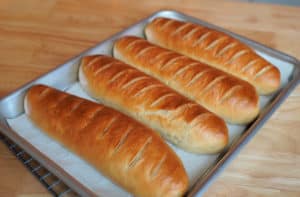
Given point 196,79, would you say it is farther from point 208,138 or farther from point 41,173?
point 41,173

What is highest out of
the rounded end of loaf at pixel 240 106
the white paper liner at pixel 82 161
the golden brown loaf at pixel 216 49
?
the golden brown loaf at pixel 216 49

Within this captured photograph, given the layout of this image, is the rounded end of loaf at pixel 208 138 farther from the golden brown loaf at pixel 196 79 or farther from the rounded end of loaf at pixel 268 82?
the rounded end of loaf at pixel 268 82

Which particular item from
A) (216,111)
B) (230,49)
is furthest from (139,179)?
(230,49)

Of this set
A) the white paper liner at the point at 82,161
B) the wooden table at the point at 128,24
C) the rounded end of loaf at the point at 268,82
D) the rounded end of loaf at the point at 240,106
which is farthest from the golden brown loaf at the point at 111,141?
the rounded end of loaf at the point at 268,82

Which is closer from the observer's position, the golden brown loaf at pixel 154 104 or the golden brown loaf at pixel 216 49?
the golden brown loaf at pixel 154 104

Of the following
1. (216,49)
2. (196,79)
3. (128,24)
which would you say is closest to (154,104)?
(196,79)

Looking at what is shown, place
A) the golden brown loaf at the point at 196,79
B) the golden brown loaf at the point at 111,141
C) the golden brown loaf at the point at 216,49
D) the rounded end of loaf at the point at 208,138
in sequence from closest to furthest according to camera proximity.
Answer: the golden brown loaf at the point at 111,141 < the rounded end of loaf at the point at 208,138 < the golden brown loaf at the point at 196,79 < the golden brown loaf at the point at 216,49

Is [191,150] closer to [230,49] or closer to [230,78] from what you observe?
[230,78]
